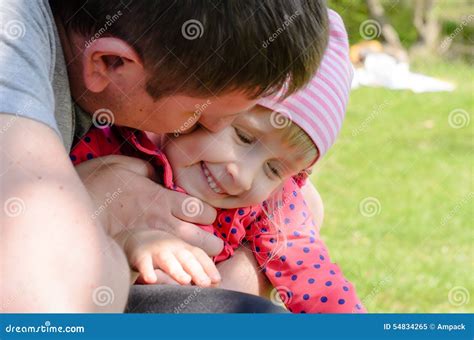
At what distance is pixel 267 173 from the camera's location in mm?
1665

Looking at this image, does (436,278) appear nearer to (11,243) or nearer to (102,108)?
(102,108)

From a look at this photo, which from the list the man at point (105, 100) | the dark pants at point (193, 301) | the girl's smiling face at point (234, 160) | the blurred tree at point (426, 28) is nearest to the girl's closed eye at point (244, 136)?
the girl's smiling face at point (234, 160)

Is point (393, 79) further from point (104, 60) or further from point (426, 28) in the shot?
point (104, 60)

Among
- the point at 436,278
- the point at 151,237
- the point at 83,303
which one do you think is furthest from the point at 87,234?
the point at 436,278

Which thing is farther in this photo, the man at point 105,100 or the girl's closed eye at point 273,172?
the girl's closed eye at point 273,172

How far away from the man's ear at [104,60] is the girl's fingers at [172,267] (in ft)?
0.97

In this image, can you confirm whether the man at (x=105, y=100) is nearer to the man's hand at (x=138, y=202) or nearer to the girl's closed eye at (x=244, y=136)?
the man's hand at (x=138, y=202)

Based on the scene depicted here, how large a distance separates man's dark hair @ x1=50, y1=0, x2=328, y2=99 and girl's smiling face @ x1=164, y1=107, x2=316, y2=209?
19 centimetres

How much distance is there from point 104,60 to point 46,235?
0.46m

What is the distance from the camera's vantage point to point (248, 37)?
4.51 ft

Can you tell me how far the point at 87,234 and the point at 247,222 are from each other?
0.75 meters

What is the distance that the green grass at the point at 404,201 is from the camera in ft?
9.47

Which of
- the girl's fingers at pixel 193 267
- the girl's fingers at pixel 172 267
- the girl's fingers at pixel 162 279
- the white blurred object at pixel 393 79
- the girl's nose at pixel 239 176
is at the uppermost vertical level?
the girl's nose at pixel 239 176

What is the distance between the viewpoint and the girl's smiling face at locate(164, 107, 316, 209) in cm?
161
